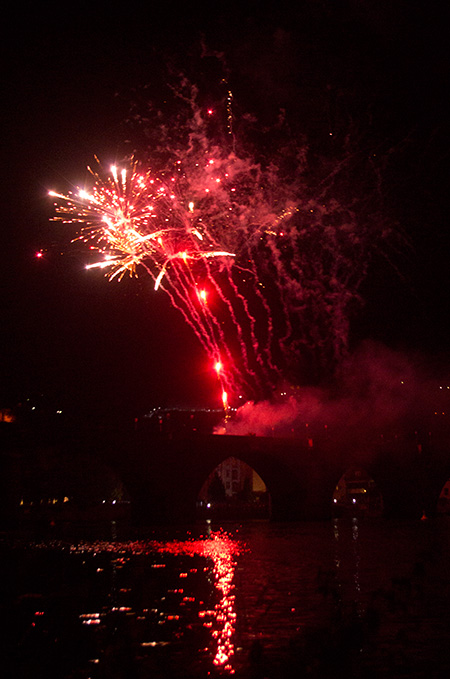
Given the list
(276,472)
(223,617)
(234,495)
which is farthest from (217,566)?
(234,495)

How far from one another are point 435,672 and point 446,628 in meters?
3.30

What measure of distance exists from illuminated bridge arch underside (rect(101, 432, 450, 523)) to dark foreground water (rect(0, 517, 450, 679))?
28.5 m

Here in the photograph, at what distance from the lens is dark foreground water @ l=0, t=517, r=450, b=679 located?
1024 cm

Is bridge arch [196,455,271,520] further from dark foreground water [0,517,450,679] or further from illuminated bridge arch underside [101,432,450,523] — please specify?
dark foreground water [0,517,450,679]

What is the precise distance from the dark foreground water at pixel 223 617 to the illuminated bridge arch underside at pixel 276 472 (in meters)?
28.5

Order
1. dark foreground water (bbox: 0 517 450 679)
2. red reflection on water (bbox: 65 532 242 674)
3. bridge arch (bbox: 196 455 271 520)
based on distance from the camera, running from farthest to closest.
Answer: bridge arch (bbox: 196 455 271 520), red reflection on water (bbox: 65 532 242 674), dark foreground water (bbox: 0 517 450 679)

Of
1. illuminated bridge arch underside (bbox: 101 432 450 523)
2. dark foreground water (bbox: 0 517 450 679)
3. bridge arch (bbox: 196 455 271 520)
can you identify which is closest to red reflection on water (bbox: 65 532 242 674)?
dark foreground water (bbox: 0 517 450 679)

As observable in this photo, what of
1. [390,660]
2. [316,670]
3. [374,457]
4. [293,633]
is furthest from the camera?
[374,457]

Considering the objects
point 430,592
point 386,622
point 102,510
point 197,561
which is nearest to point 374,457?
point 102,510

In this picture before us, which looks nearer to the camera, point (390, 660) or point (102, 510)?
point (390, 660)

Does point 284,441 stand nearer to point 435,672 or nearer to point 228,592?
point 228,592

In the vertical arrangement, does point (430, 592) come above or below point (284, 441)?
below

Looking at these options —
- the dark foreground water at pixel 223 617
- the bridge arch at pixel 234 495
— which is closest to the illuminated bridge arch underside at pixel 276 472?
the bridge arch at pixel 234 495

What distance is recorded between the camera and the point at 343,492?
114000mm
